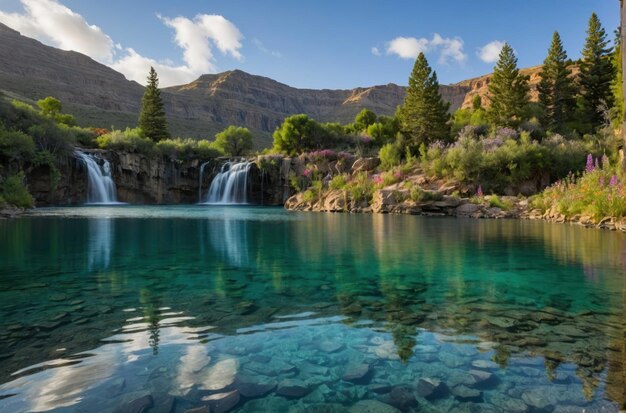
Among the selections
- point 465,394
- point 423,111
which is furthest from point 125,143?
point 465,394

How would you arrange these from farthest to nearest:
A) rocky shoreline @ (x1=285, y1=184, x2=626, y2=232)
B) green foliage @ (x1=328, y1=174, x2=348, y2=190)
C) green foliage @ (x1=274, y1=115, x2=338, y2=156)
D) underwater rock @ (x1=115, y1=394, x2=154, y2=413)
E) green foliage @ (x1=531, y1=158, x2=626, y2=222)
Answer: green foliage @ (x1=274, y1=115, x2=338, y2=156), green foliage @ (x1=328, y1=174, x2=348, y2=190), rocky shoreline @ (x1=285, y1=184, x2=626, y2=232), green foliage @ (x1=531, y1=158, x2=626, y2=222), underwater rock @ (x1=115, y1=394, x2=154, y2=413)

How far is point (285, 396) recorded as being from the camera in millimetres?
2883

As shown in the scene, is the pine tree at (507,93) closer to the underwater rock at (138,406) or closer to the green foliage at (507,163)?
the green foliage at (507,163)

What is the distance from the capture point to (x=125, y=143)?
46.0 metres

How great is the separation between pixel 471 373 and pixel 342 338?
49.9 inches

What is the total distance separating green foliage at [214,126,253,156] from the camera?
5825 cm

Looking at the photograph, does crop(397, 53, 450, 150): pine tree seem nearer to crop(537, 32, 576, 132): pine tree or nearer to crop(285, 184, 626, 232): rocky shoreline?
crop(537, 32, 576, 132): pine tree

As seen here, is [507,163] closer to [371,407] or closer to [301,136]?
[301,136]

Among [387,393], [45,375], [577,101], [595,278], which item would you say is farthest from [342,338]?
[577,101]

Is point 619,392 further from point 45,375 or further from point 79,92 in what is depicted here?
point 79,92

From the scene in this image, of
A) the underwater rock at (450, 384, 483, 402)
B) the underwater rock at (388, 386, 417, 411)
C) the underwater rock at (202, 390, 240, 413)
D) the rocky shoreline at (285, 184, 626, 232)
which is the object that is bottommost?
the underwater rock at (450, 384, 483, 402)

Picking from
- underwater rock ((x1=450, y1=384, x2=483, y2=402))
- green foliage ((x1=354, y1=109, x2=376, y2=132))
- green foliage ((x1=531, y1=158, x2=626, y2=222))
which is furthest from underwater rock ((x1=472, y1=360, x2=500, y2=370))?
green foliage ((x1=354, y1=109, x2=376, y2=132))

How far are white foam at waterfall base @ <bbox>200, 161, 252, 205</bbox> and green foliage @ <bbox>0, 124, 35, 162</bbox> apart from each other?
18160mm

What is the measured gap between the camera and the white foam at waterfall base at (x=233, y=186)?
149ft
